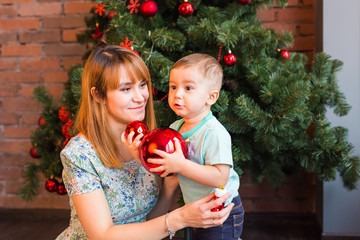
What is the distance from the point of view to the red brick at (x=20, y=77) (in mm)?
2490

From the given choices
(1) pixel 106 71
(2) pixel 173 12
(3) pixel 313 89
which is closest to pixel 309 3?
(3) pixel 313 89

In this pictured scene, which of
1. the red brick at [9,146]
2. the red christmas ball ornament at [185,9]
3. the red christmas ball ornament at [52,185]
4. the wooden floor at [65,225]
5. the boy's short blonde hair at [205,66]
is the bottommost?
the wooden floor at [65,225]

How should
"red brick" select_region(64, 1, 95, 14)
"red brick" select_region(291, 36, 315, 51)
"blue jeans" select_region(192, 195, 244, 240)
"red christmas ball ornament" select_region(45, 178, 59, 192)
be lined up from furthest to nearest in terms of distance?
"red brick" select_region(64, 1, 95, 14) → "red brick" select_region(291, 36, 315, 51) → "red christmas ball ornament" select_region(45, 178, 59, 192) → "blue jeans" select_region(192, 195, 244, 240)

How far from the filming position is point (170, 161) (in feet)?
3.20

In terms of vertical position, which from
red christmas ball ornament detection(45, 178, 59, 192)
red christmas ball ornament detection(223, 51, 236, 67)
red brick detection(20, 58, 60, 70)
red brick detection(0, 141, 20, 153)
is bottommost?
red christmas ball ornament detection(45, 178, 59, 192)

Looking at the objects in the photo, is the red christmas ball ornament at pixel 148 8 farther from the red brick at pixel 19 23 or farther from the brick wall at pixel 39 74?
the red brick at pixel 19 23

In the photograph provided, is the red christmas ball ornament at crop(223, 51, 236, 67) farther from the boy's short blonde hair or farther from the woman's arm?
the woman's arm

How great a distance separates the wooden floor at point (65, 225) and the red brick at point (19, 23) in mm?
1331

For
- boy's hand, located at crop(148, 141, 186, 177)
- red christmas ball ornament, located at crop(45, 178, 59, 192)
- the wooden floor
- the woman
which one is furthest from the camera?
the wooden floor

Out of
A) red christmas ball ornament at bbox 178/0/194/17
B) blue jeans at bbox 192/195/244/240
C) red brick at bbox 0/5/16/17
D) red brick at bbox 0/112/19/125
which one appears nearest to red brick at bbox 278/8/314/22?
red christmas ball ornament at bbox 178/0/194/17

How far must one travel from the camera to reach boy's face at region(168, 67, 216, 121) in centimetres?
110

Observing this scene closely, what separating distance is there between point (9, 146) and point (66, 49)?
2.73 feet

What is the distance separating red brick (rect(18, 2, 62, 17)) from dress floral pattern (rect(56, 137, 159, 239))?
1539mm

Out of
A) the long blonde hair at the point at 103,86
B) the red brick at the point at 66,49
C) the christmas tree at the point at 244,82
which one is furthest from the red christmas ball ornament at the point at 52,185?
the red brick at the point at 66,49
